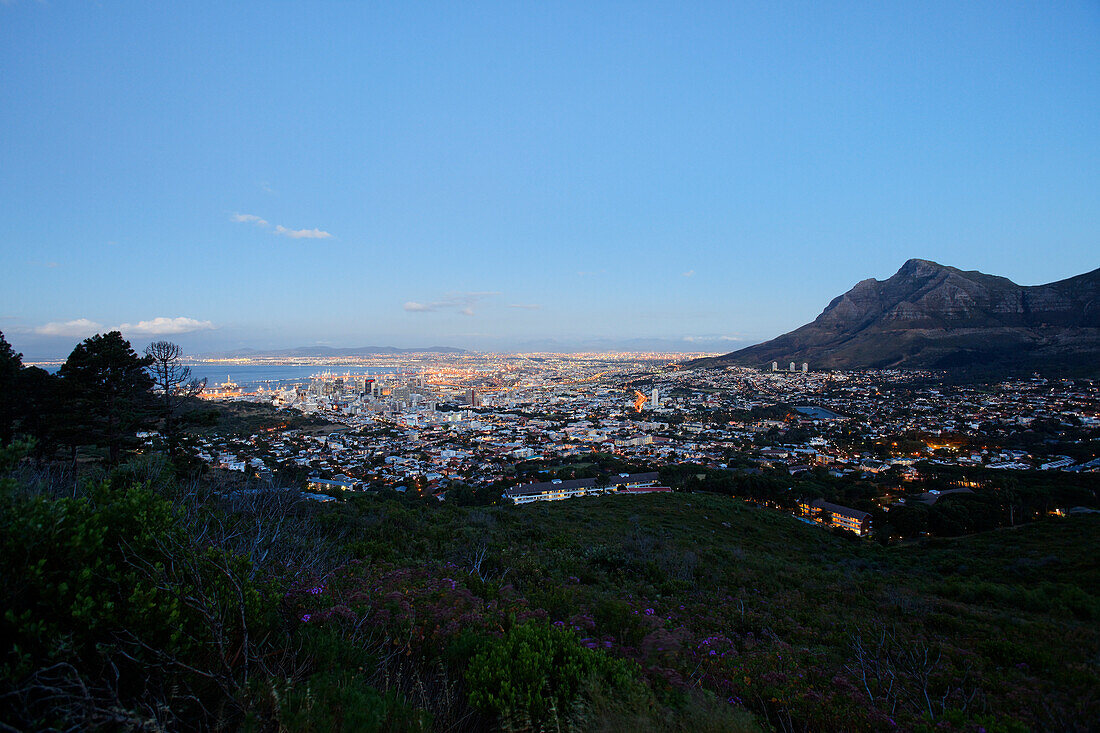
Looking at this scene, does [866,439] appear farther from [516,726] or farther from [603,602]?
[516,726]

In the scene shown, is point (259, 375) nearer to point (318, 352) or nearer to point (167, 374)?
point (318, 352)

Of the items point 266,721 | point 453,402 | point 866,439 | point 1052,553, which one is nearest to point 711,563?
point 1052,553

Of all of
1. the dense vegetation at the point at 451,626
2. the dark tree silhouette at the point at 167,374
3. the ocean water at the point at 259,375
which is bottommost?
the ocean water at the point at 259,375

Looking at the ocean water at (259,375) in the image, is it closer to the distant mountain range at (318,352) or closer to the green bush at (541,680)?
the distant mountain range at (318,352)

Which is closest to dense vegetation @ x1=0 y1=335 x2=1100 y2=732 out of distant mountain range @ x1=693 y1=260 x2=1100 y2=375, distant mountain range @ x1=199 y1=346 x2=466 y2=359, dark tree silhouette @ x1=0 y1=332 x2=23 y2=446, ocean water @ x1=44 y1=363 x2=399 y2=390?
dark tree silhouette @ x1=0 y1=332 x2=23 y2=446

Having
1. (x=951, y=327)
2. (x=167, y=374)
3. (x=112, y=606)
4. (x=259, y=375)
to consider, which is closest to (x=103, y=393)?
(x=167, y=374)

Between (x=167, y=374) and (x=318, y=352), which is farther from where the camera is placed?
(x=318, y=352)

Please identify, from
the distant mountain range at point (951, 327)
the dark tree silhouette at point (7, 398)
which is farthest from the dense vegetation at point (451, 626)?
the distant mountain range at point (951, 327)
